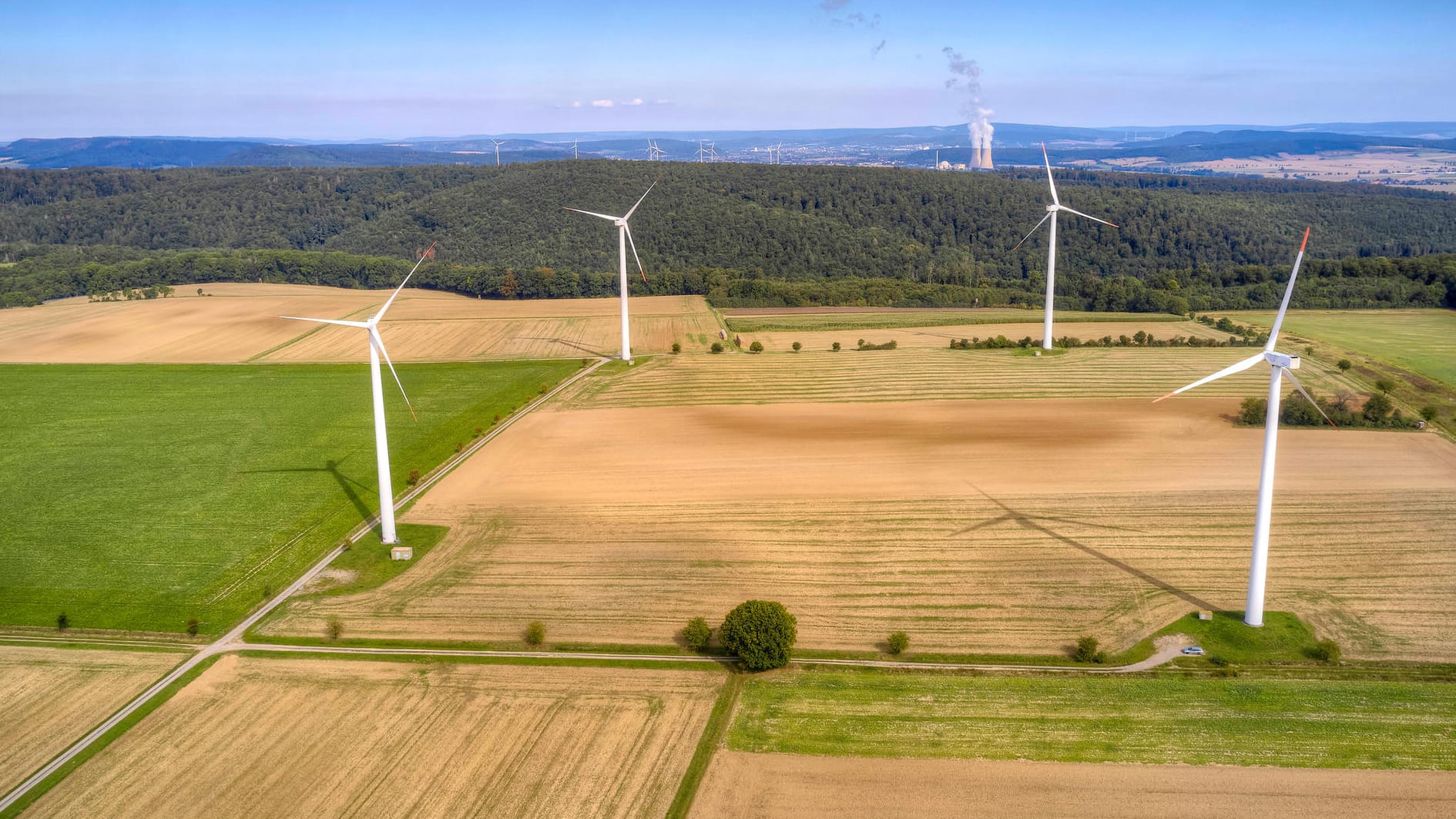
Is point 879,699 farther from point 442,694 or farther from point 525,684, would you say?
point 442,694

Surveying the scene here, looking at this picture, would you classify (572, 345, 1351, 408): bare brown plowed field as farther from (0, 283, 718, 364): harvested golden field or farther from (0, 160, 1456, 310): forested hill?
(0, 160, 1456, 310): forested hill

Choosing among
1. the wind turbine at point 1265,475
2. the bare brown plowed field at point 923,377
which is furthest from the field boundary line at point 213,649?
the wind turbine at point 1265,475

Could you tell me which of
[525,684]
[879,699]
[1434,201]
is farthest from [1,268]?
[1434,201]

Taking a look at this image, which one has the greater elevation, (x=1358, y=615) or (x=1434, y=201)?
(x=1434, y=201)

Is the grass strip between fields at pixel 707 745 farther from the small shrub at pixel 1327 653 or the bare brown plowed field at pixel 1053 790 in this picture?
the small shrub at pixel 1327 653

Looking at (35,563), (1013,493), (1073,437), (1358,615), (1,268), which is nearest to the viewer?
(1358,615)

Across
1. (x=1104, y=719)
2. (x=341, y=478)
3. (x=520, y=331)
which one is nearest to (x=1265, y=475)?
(x=1104, y=719)
